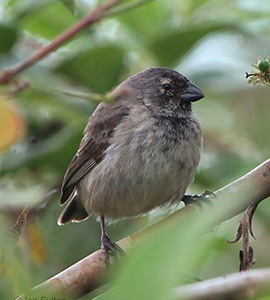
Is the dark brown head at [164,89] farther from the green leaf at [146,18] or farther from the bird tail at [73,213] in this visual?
the bird tail at [73,213]

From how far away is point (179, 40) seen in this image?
13.1 feet

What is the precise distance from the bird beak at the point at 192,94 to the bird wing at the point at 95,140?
1.24 ft

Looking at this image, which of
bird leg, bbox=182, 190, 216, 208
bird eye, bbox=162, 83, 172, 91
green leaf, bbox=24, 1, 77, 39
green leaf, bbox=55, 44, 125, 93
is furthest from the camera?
bird eye, bbox=162, 83, 172, 91

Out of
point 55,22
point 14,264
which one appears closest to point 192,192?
point 55,22

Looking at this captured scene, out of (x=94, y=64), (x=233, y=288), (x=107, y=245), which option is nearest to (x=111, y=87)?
(x=94, y=64)

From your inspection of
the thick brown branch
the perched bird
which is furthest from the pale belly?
the thick brown branch

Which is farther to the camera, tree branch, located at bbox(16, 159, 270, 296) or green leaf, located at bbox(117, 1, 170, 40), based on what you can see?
green leaf, located at bbox(117, 1, 170, 40)

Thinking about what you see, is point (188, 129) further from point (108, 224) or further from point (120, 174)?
point (108, 224)

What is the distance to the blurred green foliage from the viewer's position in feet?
12.0

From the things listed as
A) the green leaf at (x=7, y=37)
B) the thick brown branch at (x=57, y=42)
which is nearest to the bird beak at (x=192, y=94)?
the green leaf at (x=7, y=37)

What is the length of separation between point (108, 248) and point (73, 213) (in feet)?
4.17

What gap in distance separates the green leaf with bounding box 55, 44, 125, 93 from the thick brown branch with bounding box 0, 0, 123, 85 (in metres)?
2.36

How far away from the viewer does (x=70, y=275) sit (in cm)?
221

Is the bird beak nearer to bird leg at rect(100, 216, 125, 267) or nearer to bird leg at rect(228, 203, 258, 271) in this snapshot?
bird leg at rect(100, 216, 125, 267)
